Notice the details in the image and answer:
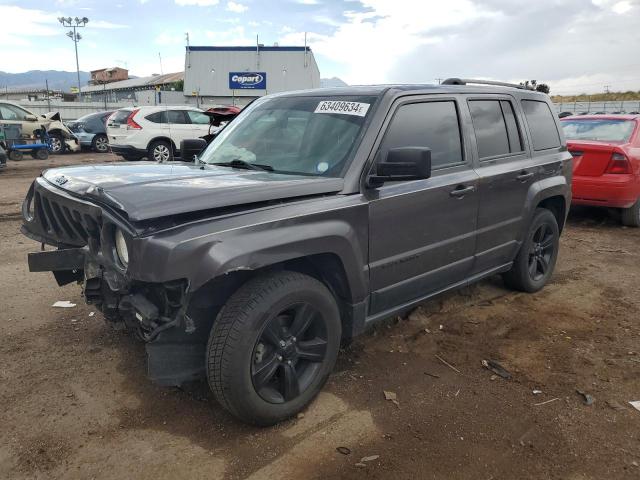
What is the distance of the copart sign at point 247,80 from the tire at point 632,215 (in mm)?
27803

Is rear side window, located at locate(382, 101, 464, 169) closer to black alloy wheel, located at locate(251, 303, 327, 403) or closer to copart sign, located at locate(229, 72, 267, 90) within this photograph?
black alloy wheel, located at locate(251, 303, 327, 403)

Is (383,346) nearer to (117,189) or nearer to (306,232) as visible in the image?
(306,232)

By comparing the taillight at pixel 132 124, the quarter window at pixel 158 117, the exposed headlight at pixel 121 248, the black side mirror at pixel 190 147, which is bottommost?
the exposed headlight at pixel 121 248

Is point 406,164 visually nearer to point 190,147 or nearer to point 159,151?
point 190,147

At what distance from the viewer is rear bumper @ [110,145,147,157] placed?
1420 cm

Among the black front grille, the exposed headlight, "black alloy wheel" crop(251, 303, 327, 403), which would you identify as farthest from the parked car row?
"black alloy wheel" crop(251, 303, 327, 403)

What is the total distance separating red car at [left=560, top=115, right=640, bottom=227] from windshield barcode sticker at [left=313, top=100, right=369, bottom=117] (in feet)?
16.4

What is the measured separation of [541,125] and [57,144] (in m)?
17.9

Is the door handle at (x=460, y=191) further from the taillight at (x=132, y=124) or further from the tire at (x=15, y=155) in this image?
the tire at (x=15, y=155)

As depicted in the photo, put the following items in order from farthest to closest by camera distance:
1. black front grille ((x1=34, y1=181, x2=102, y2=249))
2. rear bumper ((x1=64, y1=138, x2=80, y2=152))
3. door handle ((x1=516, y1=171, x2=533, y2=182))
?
1. rear bumper ((x1=64, y1=138, x2=80, y2=152))
2. door handle ((x1=516, y1=171, x2=533, y2=182))
3. black front grille ((x1=34, y1=181, x2=102, y2=249))

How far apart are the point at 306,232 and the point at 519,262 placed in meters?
2.76

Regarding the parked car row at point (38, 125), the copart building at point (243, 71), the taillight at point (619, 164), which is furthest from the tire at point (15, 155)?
the copart building at point (243, 71)

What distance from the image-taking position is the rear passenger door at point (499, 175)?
404cm

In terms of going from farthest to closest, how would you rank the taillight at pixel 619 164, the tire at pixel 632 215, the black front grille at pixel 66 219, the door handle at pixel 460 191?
the tire at pixel 632 215 < the taillight at pixel 619 164 < the door handle at pixel 460 191 < the black front grille at pixel 66 219
